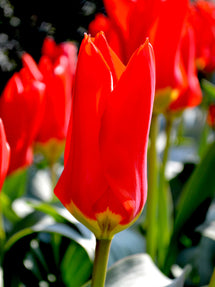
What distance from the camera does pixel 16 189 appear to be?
0.74 meters

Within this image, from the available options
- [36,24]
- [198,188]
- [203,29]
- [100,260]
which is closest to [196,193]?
[198,188]

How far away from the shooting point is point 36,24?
2.24 metres

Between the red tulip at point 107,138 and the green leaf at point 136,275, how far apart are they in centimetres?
8

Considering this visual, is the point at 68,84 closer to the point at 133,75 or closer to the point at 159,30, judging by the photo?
the point at 159,30

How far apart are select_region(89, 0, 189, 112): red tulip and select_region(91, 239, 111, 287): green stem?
207mm

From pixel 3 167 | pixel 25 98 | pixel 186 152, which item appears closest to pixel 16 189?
pixel 25 98

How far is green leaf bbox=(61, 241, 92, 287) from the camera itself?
0.53 meters

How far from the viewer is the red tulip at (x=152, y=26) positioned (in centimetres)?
45

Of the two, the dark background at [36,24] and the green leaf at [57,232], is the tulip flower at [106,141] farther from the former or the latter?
the dark background at [36,24]

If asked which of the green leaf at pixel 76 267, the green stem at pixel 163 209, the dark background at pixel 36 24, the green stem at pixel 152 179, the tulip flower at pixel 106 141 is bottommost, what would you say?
the dark background at pixel 36 24

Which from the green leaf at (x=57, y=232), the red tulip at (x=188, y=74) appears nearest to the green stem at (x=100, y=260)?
the green leaf at (x=57, y=232)

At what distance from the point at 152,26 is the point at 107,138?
20cm

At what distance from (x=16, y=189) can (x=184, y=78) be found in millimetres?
332

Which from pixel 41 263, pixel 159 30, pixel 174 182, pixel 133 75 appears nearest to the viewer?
pixel 133 75
